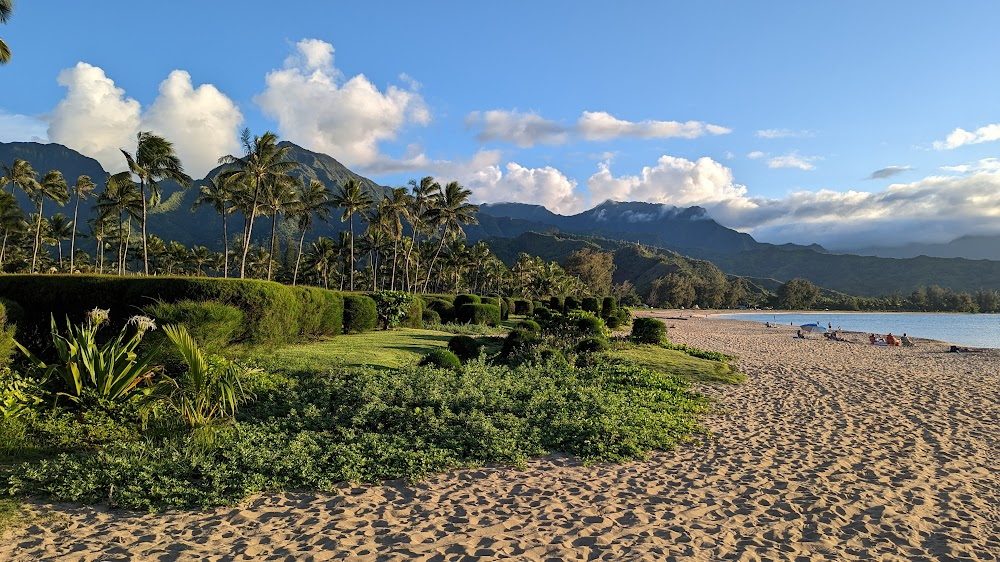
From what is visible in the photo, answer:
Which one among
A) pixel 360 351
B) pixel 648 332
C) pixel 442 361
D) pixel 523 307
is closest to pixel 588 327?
pixel 648 332

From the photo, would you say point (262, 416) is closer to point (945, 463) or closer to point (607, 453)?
point (607, 453)

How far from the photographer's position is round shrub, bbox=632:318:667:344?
77.7ft

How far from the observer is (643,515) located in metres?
5.39

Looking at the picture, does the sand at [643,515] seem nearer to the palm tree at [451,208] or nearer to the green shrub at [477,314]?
the green shrub at [477,314]

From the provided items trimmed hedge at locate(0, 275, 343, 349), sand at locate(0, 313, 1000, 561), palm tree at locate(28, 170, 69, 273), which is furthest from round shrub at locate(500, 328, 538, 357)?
palm tree at locate(28, 170, 69, 273)

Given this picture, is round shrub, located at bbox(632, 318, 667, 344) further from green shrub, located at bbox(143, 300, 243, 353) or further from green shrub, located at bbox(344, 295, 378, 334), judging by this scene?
green shrub, located at bbox(143, 300, 243, 353)

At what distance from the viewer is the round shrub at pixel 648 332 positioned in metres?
23.7

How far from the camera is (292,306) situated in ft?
48.8

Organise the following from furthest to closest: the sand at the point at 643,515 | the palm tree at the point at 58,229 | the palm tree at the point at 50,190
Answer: the palm tree at the point at 58,229
the palm tree at the point at 50,190
the sand at the point at 643,515

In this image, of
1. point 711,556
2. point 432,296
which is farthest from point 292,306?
point 432,296

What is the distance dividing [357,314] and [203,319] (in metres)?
9.78

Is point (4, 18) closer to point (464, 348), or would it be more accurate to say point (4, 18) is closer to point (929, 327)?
point (464, 348)

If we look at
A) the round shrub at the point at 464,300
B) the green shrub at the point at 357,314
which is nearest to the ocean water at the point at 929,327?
the round shrub at the point at 464,300

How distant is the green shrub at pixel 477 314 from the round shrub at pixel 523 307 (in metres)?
→ 15.0
